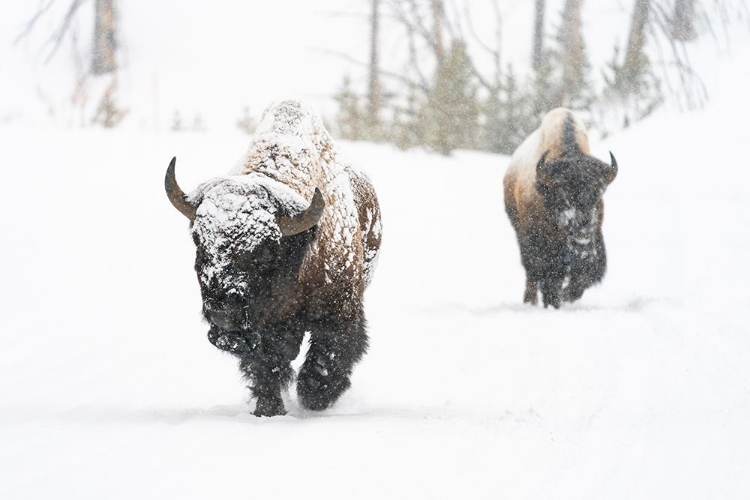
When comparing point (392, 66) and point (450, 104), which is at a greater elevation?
point (392, 66)

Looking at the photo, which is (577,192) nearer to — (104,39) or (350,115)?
(350,115)

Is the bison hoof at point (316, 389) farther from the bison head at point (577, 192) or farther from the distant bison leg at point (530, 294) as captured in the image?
the distant bison leg at point (530, 294)

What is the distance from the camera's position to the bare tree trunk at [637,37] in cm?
1678

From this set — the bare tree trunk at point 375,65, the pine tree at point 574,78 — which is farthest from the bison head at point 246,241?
the bare tree trunk at point 375,65

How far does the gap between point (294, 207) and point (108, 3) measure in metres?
21.0

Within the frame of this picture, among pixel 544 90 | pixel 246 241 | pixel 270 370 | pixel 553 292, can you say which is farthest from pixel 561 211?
pixel 544 90

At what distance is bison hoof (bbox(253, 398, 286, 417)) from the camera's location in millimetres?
4309

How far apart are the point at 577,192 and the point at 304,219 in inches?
160

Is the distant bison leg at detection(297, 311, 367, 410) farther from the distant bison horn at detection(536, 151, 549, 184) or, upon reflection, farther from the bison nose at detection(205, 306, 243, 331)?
the distant bison horn at detection(536, 151, 549, 184)

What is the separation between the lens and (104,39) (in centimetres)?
2302

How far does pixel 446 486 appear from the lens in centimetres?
305


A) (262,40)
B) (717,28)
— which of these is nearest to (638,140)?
(717,28)

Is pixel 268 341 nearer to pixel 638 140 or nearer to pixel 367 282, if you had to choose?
pixel 367 282

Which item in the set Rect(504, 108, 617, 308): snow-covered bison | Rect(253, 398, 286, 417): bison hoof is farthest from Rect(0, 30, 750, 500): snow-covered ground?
Rect(504, 108, 617, 308): snow-covered bison
